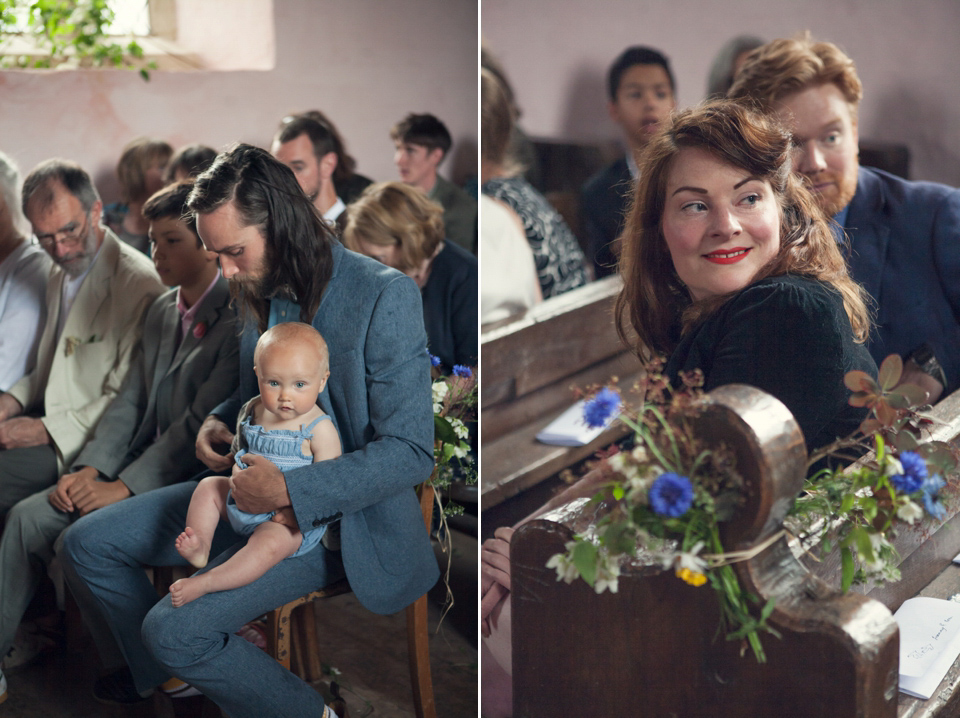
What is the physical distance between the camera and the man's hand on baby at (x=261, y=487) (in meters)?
1.97

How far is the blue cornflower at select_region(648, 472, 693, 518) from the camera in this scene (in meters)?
1.31

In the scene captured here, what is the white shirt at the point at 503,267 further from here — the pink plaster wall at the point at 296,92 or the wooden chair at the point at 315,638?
the pink plaster wall at the point at 296,92

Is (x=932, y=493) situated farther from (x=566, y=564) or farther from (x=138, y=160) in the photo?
(x=138, y=160)

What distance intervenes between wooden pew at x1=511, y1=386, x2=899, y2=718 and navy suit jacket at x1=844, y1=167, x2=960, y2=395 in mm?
510

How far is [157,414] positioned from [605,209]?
1.61 meters

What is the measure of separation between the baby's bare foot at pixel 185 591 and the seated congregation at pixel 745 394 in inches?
26.8

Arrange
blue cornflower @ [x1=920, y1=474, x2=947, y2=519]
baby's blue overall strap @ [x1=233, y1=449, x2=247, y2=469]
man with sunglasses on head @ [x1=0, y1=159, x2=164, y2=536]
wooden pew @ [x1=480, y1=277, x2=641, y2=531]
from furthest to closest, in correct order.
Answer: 1. man with sunglasses on head @ [x1=0, y1=159, x2=164, y2=536]
2. baby's blue overall strap @ [x1=233, y1=449, x2=247, y2=469]
3. wooden pew @ [x1=480, y1=277, x2=641, y2=531]
4. blue cornflower @ [x1=920, y1=474, x2=947, y2=519]

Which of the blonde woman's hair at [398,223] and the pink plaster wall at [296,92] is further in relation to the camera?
the pink plaster wall at [296,92]

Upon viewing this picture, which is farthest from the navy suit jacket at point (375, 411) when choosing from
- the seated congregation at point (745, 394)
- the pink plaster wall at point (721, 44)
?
the pink plaster wall at point (721, 44)

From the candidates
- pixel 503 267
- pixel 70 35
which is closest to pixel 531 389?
pixel 503 267

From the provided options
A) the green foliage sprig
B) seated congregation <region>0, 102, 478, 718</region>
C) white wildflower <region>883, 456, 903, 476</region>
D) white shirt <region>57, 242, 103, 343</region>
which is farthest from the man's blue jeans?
the green foliage sprig

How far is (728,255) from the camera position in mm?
1506

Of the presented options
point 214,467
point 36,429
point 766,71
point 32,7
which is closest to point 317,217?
point 214,467

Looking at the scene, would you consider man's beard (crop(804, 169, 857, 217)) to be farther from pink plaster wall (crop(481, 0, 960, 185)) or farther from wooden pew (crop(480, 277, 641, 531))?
wooden pew (crop(480, 277, 641, 531))
